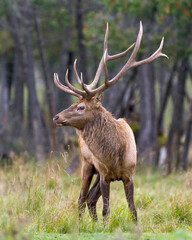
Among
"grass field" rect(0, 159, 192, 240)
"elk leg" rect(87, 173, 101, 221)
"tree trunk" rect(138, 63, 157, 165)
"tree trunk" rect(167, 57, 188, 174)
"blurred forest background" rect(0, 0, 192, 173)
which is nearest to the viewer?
"grass field" rect(0, 159, 192, 240)

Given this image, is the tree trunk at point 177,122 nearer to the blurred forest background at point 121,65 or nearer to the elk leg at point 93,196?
the blurred forest background at point 121,65

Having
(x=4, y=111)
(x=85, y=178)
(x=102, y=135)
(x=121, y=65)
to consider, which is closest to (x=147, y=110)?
(x=121, y=65)

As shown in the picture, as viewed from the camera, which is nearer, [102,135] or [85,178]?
[102,135]

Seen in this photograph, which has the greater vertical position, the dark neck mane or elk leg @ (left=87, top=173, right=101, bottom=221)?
the dark neck mane

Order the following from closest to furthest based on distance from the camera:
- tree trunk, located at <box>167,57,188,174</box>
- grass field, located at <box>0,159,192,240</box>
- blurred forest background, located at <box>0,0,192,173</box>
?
grass field, located at <box>0,159,192,240</box>
blurred forest background, located at <box>0,0,192,173</box>
tree trunk, located at <box>167,57,188,174</box>

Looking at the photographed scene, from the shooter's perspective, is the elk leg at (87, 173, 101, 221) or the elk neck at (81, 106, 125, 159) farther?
the elk leg at (87, 173, 101, 221)

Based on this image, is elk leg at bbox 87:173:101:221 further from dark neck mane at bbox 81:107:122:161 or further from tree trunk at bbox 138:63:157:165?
tree trunk at bbox 138:63:157:165

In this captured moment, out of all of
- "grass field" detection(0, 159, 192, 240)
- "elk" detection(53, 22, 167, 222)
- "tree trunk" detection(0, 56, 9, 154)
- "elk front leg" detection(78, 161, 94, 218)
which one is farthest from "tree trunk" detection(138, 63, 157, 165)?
"elk" detection(53, 22, 167, 222)

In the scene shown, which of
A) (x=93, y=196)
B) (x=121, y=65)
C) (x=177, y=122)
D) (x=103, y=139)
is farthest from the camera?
(x=121, y=65)

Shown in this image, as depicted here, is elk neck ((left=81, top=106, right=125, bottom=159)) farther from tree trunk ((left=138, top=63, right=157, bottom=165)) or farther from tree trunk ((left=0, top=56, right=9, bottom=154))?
tree trunk ((left=138, top=63, right=157, bottom=165))

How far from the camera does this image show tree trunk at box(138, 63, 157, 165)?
16719 mm

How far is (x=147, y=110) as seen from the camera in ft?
55.9

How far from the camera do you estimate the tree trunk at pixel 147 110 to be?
1672 centimetres

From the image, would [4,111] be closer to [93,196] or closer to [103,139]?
[93,196]
